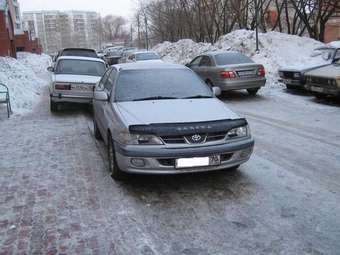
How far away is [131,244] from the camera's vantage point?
12.3ft

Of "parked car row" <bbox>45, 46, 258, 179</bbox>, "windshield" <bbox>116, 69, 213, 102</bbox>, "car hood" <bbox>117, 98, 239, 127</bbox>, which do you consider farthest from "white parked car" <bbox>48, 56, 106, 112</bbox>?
"car hood" <bbox>117, 98, 239, 127</bbox>

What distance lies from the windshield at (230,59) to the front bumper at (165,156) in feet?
28.5

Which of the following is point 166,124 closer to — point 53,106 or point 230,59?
point 53,106

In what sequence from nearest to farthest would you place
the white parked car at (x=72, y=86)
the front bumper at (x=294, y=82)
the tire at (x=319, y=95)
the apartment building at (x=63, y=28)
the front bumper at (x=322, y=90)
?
the white parked car at (x=72, y=86) < the front bumper at (x=322, y=90) < the tire at (x=319, y=95) < the front bumper at (x=294, y=82) < the apartment building at (x=63, y=28)

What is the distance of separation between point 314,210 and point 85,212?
242 cm

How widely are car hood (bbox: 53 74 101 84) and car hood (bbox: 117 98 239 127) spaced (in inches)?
210

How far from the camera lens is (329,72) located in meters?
11.6

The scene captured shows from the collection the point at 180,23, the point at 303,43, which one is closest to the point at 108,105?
the point at 303,43

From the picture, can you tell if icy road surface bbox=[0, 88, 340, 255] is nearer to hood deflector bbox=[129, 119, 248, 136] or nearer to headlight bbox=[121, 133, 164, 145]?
headlight bbox=[121, 133, 164, 145]

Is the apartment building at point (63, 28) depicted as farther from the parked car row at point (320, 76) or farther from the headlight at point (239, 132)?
the headlight at point (239, 132)

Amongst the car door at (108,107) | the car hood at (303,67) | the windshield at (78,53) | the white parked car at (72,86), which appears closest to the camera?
the car door at (108,107)

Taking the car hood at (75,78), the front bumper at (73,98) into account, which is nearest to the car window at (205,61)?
the car hood at (75,78)

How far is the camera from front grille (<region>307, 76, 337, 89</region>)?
1104 cm

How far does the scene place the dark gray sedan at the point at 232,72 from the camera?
12781 mm
